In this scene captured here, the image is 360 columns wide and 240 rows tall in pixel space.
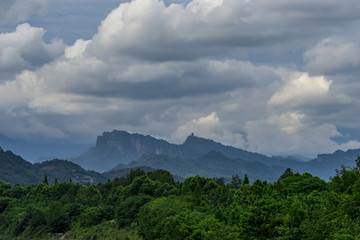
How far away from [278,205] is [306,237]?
14.6 metres

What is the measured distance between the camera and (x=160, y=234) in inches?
4237

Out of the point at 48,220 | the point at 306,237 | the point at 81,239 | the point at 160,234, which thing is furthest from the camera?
the point at 48,220

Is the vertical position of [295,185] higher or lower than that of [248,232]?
higher

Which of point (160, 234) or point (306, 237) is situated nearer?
point (306, 237)

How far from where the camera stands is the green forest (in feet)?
231

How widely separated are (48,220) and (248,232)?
370ft

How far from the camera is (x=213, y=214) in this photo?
111 meters

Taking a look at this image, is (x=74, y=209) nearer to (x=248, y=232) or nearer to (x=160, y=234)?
(x=160, y=234)

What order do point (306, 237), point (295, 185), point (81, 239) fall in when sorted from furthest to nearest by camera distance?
point (81, 239) → point (295, 185) → point (306, 237)

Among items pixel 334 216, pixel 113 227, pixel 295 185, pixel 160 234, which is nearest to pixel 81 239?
→ pixel 113 227

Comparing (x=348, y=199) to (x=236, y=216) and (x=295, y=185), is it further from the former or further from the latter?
(x=295, y=185)

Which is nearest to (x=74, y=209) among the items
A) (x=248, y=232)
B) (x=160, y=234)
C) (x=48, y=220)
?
(x=48, y=220)

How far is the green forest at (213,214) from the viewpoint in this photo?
70.4 meters

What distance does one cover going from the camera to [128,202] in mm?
162875
